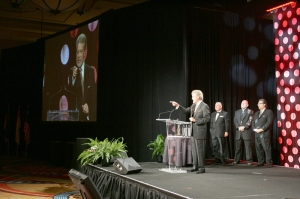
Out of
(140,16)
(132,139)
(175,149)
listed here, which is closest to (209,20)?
(140,16)

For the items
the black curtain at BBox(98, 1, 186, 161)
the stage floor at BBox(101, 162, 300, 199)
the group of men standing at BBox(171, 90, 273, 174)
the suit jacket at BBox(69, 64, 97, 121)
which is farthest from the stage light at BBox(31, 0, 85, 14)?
the suit jacket at BBox(69, 64, 97, 121)

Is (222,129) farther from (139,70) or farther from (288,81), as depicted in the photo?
(139,70)

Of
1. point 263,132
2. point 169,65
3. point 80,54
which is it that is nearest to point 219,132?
point 263,132

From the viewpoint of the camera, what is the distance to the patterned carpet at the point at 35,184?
19.1ft

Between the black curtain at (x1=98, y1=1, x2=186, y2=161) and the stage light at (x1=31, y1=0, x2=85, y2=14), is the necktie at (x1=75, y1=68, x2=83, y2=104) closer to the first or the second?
the black curtain at (x1=98, y1=1, x2=186, y2=161)

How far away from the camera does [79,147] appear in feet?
22.6

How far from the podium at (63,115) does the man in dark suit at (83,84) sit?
247 millimetres

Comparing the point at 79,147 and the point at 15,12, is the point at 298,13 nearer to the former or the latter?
the point at 79,147

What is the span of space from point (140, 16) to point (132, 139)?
126 inches

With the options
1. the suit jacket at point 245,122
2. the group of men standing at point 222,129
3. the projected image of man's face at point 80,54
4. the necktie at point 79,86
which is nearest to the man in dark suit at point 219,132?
the group of men standing at point 222,129

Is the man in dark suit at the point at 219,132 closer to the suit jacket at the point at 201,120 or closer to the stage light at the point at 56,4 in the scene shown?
the suit jacket at the point at 201,120

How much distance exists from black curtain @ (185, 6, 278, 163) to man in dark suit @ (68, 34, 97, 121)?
2647 millimetres

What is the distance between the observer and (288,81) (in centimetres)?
859

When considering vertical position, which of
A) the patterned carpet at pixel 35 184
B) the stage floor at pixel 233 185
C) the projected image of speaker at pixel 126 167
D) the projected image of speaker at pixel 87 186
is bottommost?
the patterned carpet at pixel 35 184
